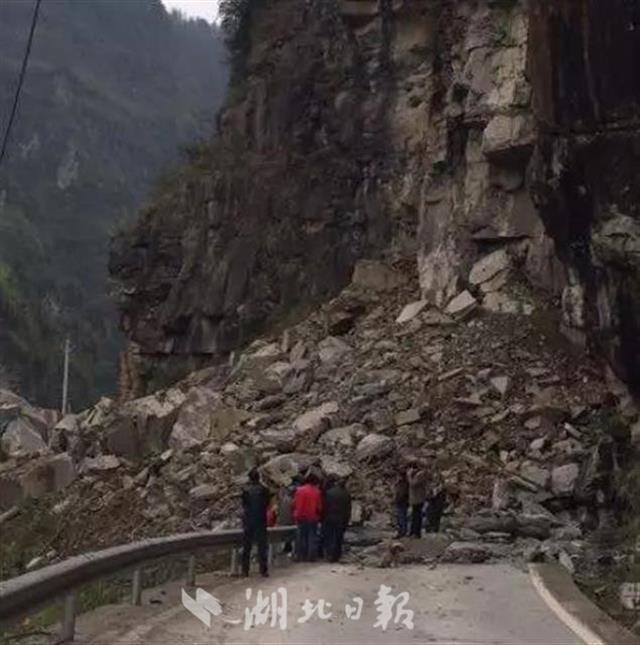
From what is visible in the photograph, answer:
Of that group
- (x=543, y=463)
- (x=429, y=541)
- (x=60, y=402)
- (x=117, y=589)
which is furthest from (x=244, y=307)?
(x=60, y=402)

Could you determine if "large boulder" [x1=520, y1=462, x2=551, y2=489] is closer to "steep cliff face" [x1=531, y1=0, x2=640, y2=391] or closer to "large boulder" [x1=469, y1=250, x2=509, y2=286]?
"steep cliff face" [x1=531, y1=0, x2=640, y2=391]

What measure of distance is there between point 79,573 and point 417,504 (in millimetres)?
11288

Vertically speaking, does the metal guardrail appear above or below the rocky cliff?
below

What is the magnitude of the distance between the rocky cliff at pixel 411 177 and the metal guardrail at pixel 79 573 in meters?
11.2

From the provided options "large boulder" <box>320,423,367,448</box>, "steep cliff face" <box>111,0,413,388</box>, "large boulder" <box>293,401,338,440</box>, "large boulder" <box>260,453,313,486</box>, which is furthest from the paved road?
"steep cliff face" <box>111,0,413,388</box>

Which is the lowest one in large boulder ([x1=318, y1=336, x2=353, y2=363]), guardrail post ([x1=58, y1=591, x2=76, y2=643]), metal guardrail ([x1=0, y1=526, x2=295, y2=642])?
guardrail post ([x1=58, y1=591, x2=76, y2=643])

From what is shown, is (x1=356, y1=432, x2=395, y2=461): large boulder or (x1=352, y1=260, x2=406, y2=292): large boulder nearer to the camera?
(x1=356, y1=432, x2=395, y2=461): large boulder

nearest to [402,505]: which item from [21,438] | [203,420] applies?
[203,420]

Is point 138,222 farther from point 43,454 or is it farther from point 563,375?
point 563,375

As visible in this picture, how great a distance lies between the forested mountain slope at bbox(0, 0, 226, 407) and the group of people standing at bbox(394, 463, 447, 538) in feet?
232

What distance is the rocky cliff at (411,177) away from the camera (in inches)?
805

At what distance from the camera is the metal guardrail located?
700 centimetres

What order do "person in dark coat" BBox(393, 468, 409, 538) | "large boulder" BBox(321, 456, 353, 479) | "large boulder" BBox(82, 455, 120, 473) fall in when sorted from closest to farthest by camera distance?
1. "person in dark coat" BBox(393, 468, 409, 538)
2. "large boulder" BBox(321, 456, 353, 479)
3. "large boulder" BBox(82, 455, 120, 473)

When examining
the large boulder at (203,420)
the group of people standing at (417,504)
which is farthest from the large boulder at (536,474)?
the large boulder at (203,420)
